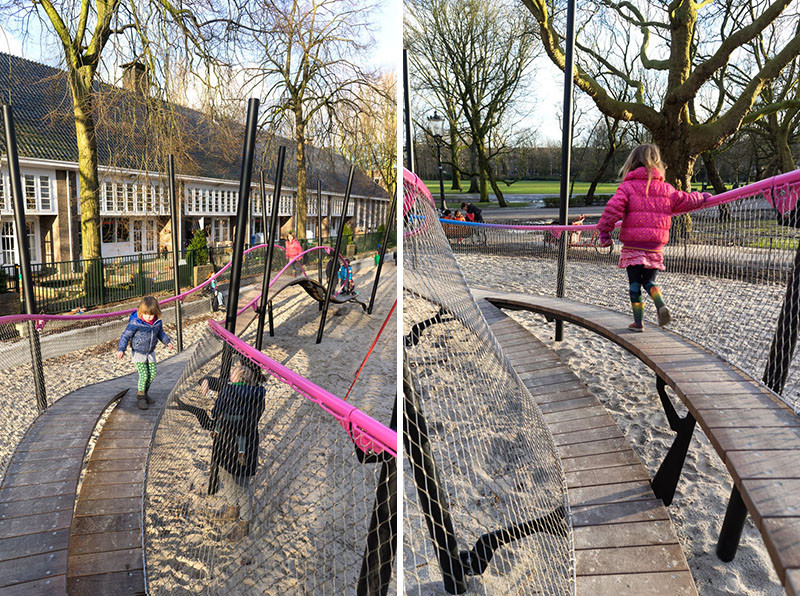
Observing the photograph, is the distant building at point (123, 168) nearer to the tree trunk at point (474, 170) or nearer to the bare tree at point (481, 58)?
the bare tree at point (481, 58)

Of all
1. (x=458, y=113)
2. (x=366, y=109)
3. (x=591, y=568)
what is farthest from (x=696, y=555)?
(x=458, y=113)

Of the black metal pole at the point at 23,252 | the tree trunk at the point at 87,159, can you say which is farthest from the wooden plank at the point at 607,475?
the tree trunk at the point at 87,159

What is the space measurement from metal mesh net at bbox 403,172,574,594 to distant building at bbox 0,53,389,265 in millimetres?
1722

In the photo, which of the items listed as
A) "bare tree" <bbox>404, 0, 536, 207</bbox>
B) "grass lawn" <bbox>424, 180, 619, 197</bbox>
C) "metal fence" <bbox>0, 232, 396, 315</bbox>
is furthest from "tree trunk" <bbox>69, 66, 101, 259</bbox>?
"grass lawn" <bbox>424, 180, 619, 197</bbox>

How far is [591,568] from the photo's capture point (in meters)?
1.04

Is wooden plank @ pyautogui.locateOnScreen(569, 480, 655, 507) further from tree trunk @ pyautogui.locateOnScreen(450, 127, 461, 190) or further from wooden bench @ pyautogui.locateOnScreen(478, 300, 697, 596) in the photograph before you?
tree trunk @ pyautogui.locateOnScreen(450, 127, 461, 190)

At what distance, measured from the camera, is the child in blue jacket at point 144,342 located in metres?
2.06

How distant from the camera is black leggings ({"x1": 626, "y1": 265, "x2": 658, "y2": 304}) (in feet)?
5.84

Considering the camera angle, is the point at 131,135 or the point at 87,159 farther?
the point at 131,135

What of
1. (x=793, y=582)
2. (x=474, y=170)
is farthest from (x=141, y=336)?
(x=474, y=170)

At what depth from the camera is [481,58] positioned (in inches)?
400

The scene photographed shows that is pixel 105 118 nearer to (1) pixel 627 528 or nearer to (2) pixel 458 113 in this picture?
(1) pixel 627 528

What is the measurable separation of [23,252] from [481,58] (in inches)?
386

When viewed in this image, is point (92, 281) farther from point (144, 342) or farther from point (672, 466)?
point (672, 466)
